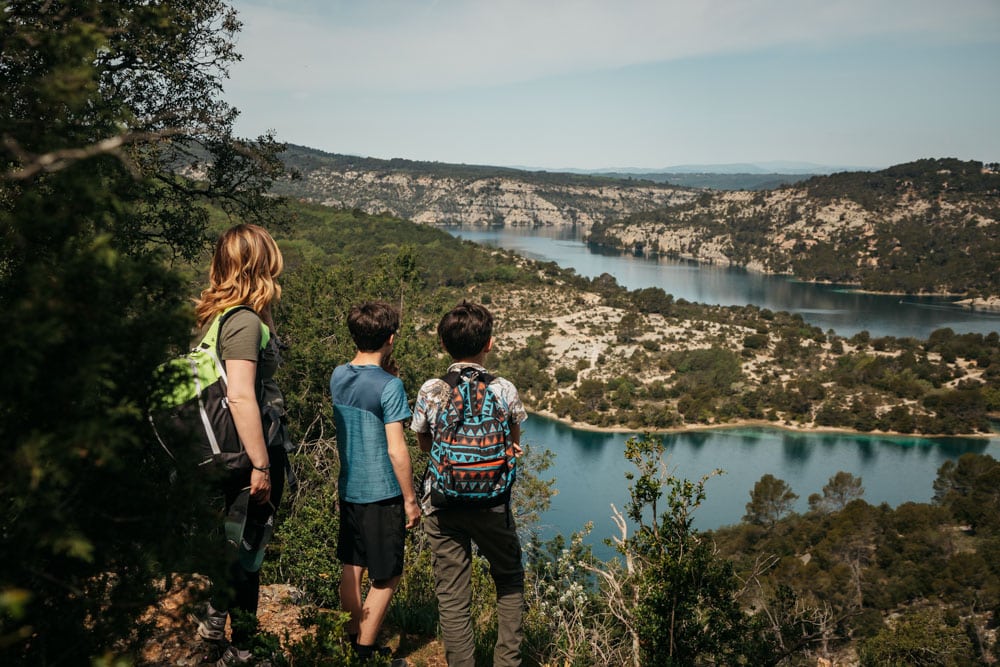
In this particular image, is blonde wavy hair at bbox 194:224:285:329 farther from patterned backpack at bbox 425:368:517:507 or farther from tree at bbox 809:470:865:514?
tree at bbox 809:470:865:514

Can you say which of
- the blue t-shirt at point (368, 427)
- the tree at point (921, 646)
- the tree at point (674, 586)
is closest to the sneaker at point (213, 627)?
the blue t-shirt at point (368, 427)

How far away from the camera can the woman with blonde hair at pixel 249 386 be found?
6.93 feet

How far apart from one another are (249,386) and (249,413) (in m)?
0.10

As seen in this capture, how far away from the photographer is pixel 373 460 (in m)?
2.52

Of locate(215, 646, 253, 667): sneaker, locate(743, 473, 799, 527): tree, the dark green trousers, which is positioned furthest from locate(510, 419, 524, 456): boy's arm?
locate(743, 473, 799, 527): tree

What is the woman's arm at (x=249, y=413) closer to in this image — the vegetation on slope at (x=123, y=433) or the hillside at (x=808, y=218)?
the vegetation on slope at (x=123, y=433)

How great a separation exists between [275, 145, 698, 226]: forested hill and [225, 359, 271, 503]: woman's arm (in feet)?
475

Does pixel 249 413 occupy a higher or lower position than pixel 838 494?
higher

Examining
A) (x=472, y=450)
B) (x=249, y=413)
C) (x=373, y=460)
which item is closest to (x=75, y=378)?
(x=249, y=413)

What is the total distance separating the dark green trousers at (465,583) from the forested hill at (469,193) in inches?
5700

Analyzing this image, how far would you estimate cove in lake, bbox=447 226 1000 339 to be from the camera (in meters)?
64.3

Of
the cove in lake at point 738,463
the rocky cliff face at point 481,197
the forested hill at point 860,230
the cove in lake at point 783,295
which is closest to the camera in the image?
the cove in lake at point 738,463

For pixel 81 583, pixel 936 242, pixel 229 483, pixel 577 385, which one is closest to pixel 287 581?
pixel 229 483

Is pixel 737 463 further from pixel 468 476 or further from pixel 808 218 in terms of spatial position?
pixel 808 218
